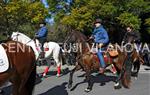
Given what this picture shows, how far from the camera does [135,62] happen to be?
57.7 feet

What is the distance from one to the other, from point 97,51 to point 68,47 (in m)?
1.69

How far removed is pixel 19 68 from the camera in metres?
8.99

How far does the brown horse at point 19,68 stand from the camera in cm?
880

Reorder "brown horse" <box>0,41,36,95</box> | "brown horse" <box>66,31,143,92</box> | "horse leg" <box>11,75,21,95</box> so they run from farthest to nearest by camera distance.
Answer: "brown horse" <box>66,31,143,92</box>
"horse leg" <box>11,75,21,95</box>
"brown horse" <box>0,41,36,95</box>

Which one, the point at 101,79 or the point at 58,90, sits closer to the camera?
the point at 58,90

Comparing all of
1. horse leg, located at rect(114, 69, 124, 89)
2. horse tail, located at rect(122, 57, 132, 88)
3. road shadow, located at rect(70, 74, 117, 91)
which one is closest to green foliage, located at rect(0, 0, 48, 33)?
road shadow, located at rect(70, 74, 117, 91)

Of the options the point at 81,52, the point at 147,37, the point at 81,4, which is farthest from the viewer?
the point at 147,37

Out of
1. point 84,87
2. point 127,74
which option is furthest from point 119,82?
point 84,87

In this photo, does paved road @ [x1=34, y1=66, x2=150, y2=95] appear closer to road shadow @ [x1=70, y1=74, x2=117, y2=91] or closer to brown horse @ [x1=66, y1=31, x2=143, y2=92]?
road shadow @ [x1=70, y1=74, x2=117, y2=91]

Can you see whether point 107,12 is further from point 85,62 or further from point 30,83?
point 30,83

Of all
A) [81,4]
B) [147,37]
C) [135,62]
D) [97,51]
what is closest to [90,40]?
[97,51]

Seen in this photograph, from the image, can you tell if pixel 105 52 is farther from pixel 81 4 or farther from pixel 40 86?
pixel 81 4

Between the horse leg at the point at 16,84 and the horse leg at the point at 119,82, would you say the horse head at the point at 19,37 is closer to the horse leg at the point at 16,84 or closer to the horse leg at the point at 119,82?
the horse leg at the point at 119,82

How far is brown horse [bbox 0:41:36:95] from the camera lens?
Answer: 880cm
